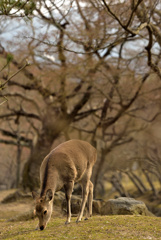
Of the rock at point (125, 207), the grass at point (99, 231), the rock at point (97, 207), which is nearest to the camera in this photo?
the grass at point (99, 231)

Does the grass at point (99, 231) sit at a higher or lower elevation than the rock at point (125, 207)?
lower

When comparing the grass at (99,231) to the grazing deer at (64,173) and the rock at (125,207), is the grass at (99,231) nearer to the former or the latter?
the grazing deer at (64,173)

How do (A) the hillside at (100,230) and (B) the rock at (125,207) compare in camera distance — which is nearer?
(A) the hillside at (100,230)

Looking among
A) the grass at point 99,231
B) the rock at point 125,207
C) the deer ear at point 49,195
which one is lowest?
the grass at point 99,231

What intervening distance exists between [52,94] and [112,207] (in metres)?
11.4

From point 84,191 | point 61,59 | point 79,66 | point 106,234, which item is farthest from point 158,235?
point 61,59

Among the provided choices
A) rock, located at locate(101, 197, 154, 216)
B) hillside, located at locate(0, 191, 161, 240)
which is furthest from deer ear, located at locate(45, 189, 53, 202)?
rock, located at locate(101, 197, 154, 216)

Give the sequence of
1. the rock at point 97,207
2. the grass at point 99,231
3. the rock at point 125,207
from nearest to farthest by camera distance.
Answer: the grass at point 99,231 → the rock at point 125,207 → the rock at point 97,207

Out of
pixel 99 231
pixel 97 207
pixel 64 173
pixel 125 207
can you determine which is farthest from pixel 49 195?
pixel 97 207

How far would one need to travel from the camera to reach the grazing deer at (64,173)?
6.82 m

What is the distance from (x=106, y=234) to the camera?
6.82 meters

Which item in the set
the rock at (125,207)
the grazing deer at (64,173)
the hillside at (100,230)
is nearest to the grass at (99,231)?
the hillside at (100,230)

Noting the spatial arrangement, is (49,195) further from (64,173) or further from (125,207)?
(125,207)

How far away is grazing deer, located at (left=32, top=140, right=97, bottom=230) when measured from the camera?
22.4 ft
